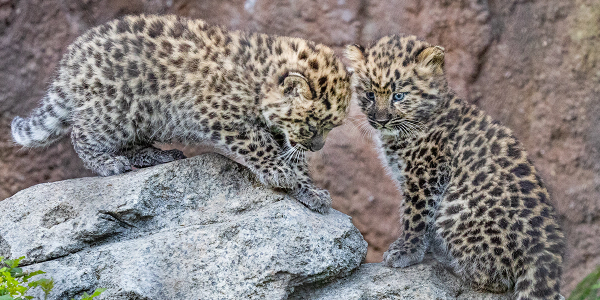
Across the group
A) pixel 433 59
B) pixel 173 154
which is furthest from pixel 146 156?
pixel 433 59

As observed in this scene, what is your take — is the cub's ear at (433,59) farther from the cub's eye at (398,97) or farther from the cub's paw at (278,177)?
the cub's paw at (278,177)

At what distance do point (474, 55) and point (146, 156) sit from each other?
12.9 feet

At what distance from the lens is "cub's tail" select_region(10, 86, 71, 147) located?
518 cm

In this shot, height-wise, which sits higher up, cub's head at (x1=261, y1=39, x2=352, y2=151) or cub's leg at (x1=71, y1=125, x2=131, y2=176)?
cub's head at (x1=261, y1=39, x2=352, y2=151)

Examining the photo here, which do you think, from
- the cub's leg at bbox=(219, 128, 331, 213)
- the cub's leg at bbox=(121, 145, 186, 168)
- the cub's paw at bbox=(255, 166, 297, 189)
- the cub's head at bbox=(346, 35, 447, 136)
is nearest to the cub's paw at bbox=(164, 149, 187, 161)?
the cub's leg at bbox=(121, 145, 186, 168)

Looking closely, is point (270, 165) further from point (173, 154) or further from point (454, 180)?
point (454, 180)

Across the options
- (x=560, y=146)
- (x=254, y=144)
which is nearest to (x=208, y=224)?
(x=254, y=144)

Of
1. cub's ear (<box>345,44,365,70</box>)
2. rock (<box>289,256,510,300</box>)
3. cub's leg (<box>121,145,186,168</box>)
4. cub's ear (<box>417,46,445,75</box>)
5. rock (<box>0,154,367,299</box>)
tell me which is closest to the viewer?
rock (<box>0,154,367,299</box>)

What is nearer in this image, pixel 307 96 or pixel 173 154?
pixel 307 96

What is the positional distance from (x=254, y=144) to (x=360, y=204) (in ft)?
9.82

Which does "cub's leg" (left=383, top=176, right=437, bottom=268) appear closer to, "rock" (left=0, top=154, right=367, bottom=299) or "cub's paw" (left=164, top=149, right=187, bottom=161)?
"rock" (left=0, top=154, right=367, bottom=299)

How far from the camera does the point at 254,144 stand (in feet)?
15.3

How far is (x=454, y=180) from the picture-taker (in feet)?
14.9

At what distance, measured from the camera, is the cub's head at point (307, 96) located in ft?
14.8
